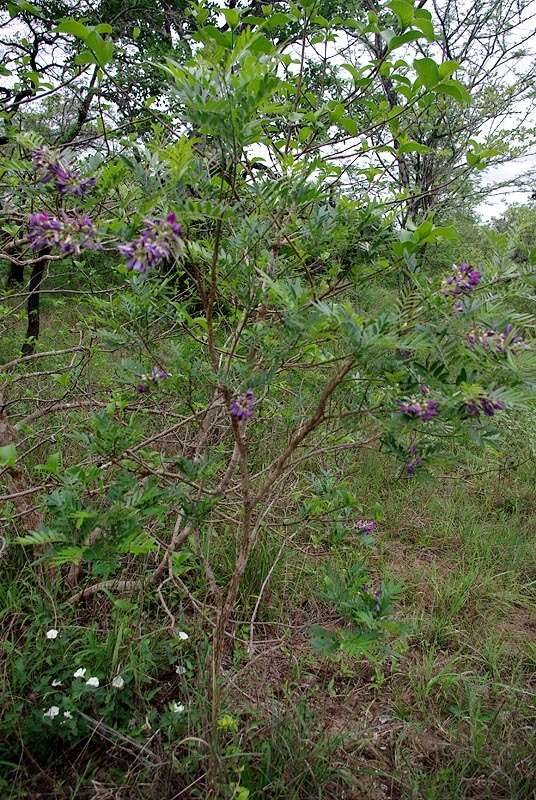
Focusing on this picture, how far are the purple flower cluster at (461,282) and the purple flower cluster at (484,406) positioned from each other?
8.1 inches

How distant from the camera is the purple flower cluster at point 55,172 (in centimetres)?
95

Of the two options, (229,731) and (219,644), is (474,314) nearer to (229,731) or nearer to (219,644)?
(219,644)

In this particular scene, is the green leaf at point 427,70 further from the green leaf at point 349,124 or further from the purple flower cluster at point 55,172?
the purple flower cluster at point 55,172

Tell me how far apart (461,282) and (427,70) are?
1.58ft

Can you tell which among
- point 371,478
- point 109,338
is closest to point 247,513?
point 109,338

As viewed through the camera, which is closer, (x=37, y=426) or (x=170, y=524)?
(x=170, y=524)

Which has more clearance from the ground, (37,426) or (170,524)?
(37,426)

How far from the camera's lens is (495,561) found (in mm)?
2809

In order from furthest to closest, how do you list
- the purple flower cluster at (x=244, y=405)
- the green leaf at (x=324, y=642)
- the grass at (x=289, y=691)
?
the grass at (x=289, y=691) → the green leaf at (x=324, y=642) → the purple flower cluster at (x=244, y=405)

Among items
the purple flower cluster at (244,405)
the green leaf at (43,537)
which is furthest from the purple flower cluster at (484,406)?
the green leaf at (43,537)

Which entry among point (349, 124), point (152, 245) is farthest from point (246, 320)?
point (349, 124)

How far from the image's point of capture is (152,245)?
82 centimetres

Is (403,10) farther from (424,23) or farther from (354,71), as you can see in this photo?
(354,71)

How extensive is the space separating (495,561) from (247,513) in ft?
6.56
